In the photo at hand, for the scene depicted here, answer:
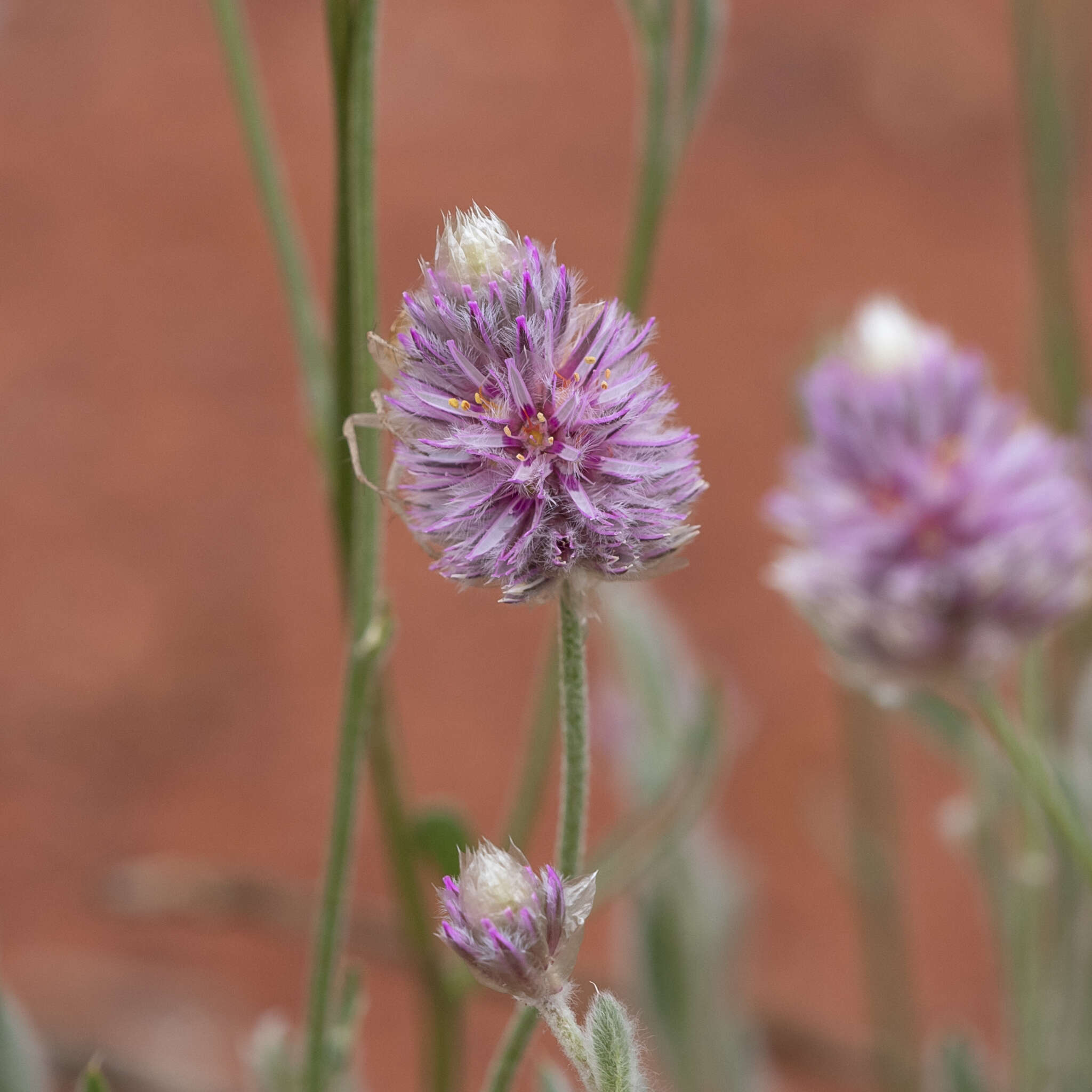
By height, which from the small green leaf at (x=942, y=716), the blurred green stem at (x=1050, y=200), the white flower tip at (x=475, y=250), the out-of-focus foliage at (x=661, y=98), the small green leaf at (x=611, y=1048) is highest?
the blurred green stem at (x=1050, y=200)

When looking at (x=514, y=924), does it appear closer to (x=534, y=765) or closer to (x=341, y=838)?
(x=341, y=838)

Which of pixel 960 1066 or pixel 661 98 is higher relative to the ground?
pixel 661 98

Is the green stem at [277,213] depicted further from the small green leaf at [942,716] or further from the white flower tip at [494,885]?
the small green leaf at [942,716]

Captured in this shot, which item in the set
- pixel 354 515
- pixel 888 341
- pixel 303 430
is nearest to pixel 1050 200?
pixel 888 341

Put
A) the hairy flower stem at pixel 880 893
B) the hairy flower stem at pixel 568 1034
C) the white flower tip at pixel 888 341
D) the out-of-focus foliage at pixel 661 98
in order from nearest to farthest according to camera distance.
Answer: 1. the hairy flower stem at pixel 568 1034
2. the out-of-focus foliage at pixel 661 98
3. the white flower tip at pixel 888 341
4. the hairy flower stem at pixel 880 893

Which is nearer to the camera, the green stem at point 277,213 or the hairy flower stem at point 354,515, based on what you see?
the hairy flower stem at point 354,515

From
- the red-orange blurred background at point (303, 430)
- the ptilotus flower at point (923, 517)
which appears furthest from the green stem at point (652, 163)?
the red-orange blurred background at point (303, 430)

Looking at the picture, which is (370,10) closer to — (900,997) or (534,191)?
(900,997)
